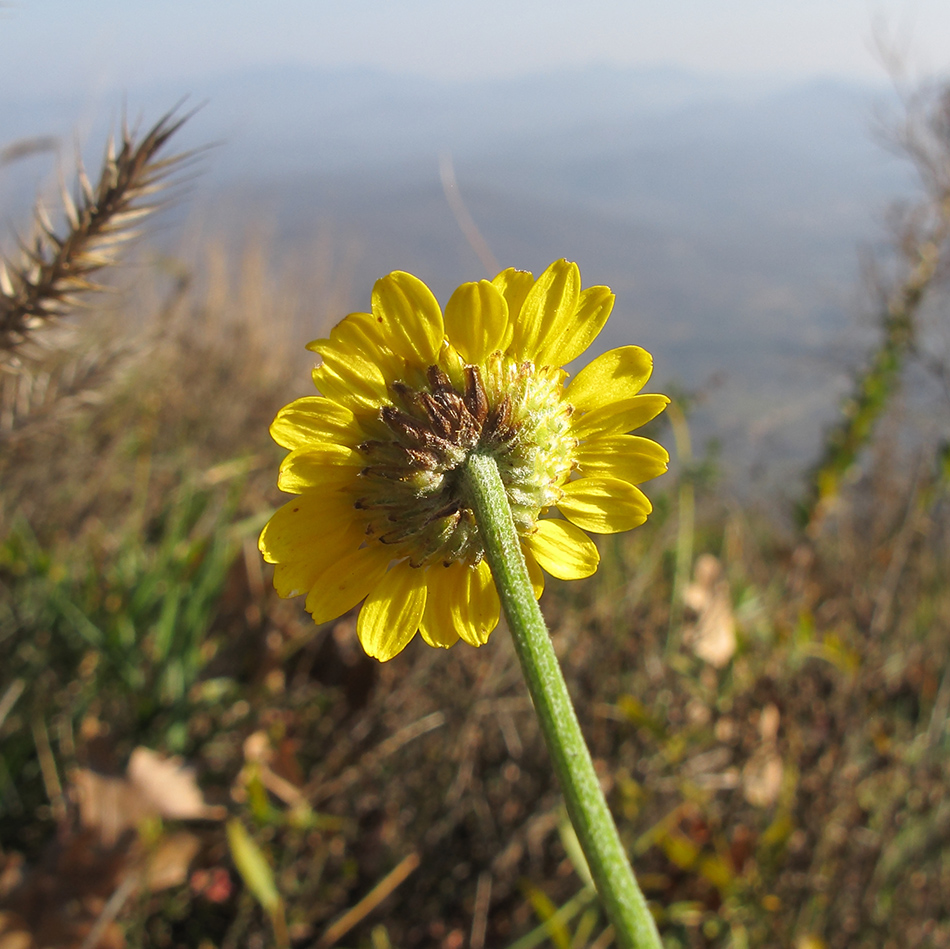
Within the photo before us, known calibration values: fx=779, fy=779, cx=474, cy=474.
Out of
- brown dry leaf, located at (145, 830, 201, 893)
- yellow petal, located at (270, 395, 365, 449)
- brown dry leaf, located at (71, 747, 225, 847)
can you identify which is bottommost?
brown dry leaf, located at (145, 830, 201, 893)

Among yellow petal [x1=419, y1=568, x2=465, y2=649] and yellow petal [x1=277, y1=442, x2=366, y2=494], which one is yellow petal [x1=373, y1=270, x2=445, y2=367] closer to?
yellow petal [x1=277, y1=442, x2=366, y2=494]

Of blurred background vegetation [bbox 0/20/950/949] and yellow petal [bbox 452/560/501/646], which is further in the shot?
blurred background vegetation [bbox 0/20/950/949]

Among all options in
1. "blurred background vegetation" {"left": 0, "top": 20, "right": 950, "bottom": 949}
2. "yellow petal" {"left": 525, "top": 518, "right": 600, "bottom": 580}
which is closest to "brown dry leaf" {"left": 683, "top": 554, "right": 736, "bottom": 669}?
"blurred background vegetation" {"left": 0, "top": 20, "right": 950, "bottom": 949}

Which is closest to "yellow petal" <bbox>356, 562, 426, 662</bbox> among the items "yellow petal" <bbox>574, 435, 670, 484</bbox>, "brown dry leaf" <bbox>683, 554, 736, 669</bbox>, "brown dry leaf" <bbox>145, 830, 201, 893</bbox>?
"yellow petal" <bbox>574, 435, 670, 484</bbox>

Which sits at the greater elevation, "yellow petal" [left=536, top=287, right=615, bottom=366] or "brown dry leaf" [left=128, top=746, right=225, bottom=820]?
"yellow petal" [left=536, top=287, right=615, bottom=366]

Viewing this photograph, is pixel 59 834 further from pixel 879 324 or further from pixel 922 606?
pixel 879 324

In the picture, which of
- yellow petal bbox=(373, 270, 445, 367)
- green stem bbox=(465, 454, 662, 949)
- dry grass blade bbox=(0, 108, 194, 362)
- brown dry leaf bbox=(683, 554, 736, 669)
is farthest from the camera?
brown dry leaf bbox=(683, 554, 736, 669)

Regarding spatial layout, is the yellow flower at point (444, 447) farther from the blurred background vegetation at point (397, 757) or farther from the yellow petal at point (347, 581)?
the blurred background vegetation at point (397, 757)

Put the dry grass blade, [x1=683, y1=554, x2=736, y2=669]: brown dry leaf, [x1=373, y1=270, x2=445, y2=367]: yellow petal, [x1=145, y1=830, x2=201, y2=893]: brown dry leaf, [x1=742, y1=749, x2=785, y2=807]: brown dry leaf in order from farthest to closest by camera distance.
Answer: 1. [x1=683, y1=554, x2=736, y2=669]: brown dry leaf
2. [x1=742, y1=749, x2=785, y2=807]: brown dry leaf
3. [x1=145, y1=830, x2=201, y2=893]: brown dry leaf
4. the dry grass blade
5. [x1=373, y1=270, x2=445, y2=367]: yellow petal

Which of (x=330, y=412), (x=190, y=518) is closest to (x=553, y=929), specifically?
(x=330, y=412)
